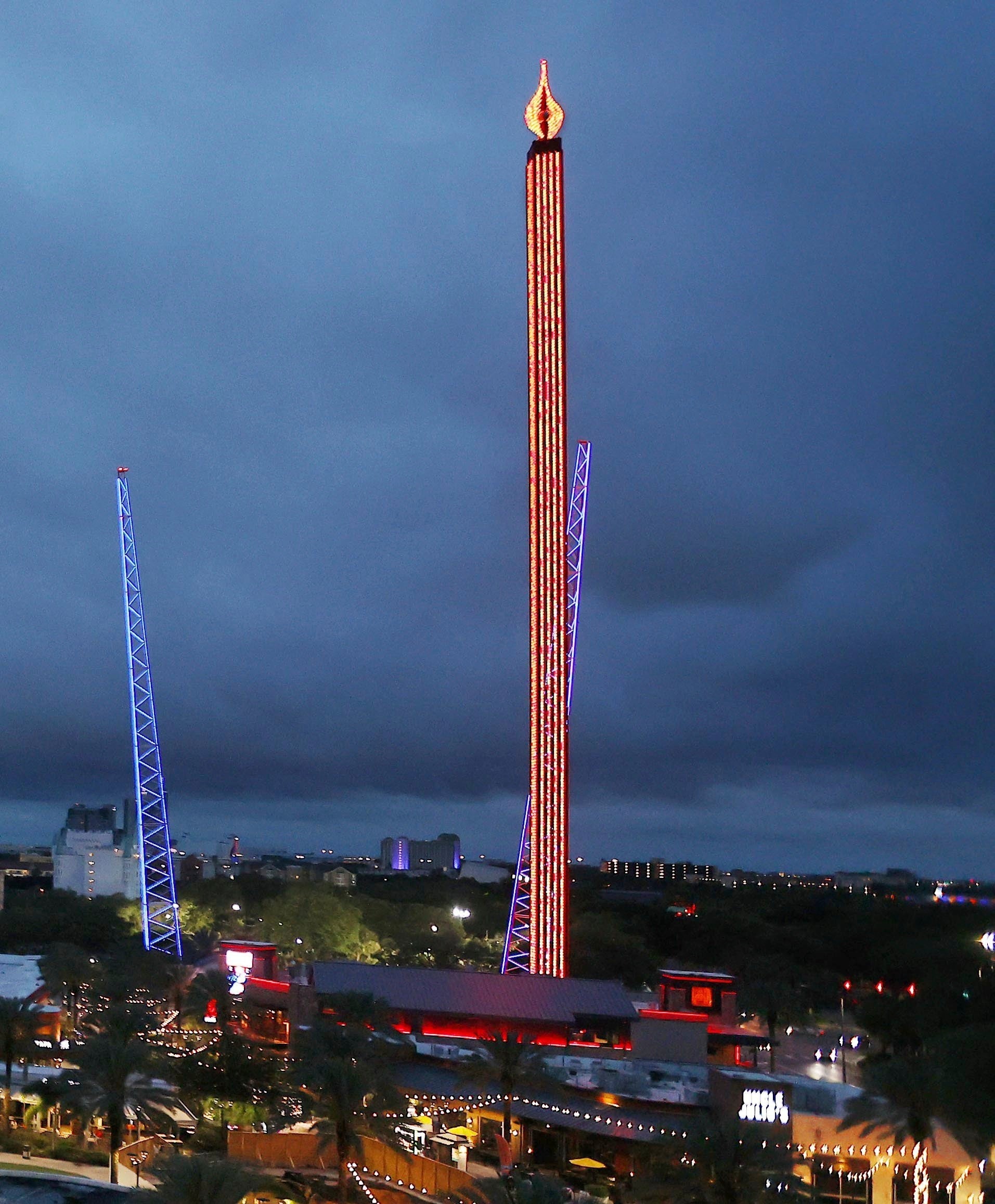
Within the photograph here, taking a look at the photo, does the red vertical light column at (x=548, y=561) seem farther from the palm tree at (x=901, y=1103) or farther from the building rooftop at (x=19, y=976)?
the palm tree at (x=901, y=1103)

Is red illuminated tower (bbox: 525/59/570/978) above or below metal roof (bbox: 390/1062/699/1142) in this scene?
above

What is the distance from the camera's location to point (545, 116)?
6278 centimetres

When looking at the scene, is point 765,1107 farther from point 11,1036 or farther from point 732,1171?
point 11,1036

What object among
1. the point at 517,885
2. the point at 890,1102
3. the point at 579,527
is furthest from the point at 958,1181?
the point at 579,527

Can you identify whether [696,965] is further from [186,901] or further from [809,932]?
[186,901]

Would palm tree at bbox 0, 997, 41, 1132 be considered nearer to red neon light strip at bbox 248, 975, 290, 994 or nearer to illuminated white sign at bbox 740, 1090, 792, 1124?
red neon light strip at bbox 248, 975, 290, 994

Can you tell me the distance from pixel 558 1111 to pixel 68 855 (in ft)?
534

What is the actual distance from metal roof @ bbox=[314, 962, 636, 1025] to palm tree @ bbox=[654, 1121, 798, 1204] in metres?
23.1

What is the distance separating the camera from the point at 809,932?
3927 inches

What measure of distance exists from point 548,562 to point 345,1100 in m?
30.4

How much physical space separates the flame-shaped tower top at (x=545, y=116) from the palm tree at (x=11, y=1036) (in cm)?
4533

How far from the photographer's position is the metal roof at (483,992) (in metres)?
54.8

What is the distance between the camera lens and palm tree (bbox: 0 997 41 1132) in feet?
146

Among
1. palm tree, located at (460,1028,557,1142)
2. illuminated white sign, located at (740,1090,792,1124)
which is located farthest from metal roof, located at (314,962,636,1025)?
illuminated white sign, located at (740,1090,792,1124)
